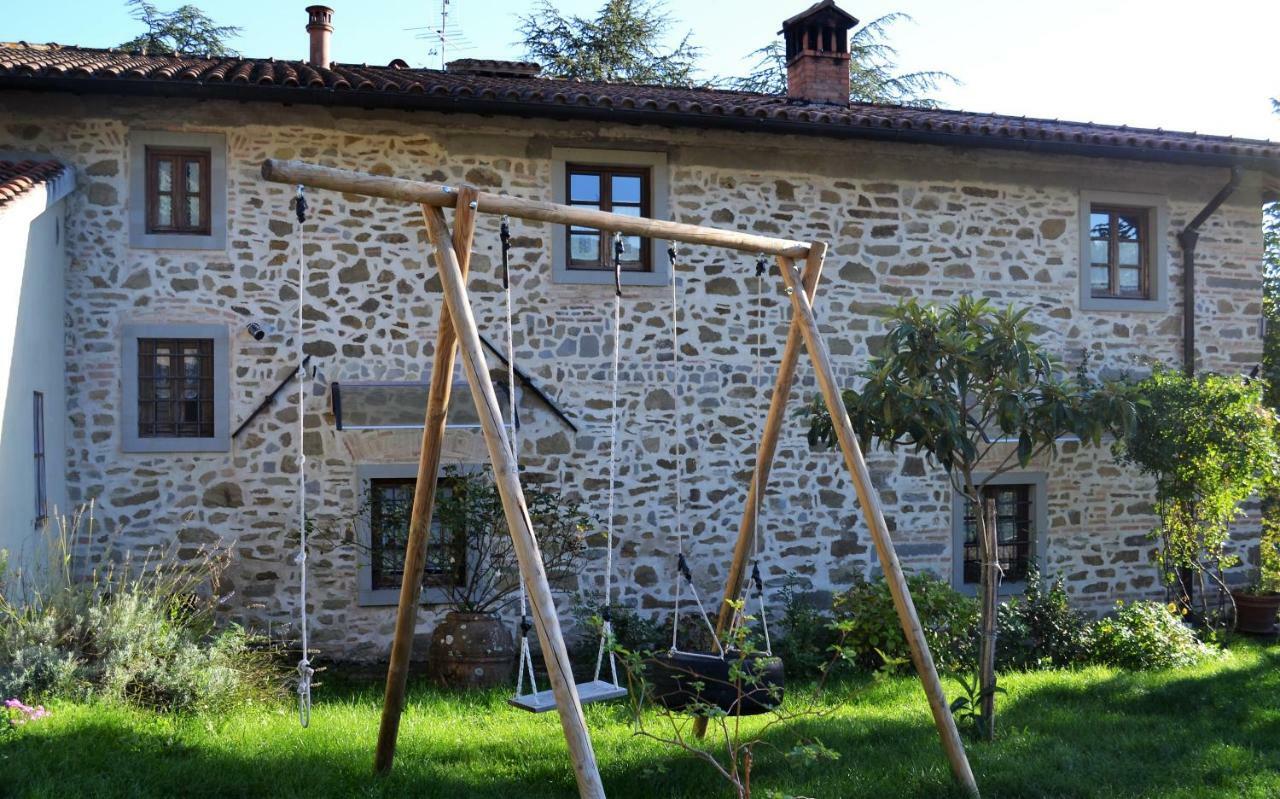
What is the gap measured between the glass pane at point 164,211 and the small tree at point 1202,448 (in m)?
7.43

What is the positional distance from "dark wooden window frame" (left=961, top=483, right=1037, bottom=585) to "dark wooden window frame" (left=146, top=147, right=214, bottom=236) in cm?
651

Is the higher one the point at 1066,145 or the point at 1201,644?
the point at 1066,145

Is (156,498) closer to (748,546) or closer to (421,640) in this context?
(421,640)

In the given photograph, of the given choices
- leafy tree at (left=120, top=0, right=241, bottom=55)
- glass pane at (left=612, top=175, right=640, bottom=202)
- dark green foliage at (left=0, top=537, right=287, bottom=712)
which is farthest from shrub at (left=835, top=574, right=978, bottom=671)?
leafy tree at (left=120, top=0, right=241, bottom=55)

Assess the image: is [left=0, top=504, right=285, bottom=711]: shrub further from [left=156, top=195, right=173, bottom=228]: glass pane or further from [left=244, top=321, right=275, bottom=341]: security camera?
[left=156, top=195, right=173, bottom=228]: glass pane

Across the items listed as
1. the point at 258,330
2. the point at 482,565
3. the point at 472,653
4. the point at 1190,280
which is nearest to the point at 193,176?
the point at 258,330

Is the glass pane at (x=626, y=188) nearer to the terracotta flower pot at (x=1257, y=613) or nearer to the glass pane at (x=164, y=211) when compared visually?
the glass pane at (x=164, y=211)

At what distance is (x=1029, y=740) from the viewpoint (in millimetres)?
5895

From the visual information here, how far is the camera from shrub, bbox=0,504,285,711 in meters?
5.67

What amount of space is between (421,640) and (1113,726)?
15.6 ft

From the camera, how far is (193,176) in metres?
8.32

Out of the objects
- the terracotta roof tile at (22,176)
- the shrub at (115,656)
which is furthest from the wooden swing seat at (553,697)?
the terracotta roof tile at (22,176)

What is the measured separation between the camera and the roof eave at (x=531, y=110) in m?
7.83

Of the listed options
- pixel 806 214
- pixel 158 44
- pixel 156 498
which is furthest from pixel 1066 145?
pixel 158 44
